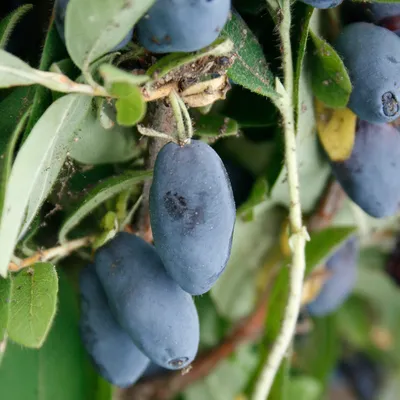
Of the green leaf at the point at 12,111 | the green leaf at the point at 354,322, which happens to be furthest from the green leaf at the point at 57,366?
the green leaf at the point at 354,322

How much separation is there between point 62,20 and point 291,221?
229mm

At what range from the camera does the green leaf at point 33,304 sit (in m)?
0.38

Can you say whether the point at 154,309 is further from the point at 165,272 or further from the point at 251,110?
the point at 251,110

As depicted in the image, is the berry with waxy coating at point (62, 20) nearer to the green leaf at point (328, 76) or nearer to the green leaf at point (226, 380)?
the green leaf at point (328, 76)

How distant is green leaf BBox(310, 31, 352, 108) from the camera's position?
16.9 inches

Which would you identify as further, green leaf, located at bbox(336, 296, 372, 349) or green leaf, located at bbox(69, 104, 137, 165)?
green leaf, located at bbox(336, 296, 372, 349)

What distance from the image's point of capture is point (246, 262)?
0.66 metres

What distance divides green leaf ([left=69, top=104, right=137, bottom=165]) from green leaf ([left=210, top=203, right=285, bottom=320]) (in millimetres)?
160

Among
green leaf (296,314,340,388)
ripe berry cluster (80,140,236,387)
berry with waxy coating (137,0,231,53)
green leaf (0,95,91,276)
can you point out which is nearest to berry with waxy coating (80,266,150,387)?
ripe berry cluster (80,140,236,387)

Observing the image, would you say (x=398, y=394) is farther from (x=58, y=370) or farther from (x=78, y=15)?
(x=78, y=15)

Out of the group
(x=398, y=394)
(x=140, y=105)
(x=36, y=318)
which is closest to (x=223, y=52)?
(x=140, y=105)


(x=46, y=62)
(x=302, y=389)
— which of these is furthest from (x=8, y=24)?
(x=302, y=389)

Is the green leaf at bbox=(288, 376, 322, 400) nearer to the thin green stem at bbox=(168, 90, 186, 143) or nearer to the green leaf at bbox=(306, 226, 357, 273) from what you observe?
the green leaf at bbox=(306, 226, 357, 273)

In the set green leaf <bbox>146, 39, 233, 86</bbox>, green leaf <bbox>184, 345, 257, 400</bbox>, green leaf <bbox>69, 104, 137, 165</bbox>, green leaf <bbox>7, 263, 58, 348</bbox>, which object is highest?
green leaf <bbox>146, 39, 233, 86</bbox>
